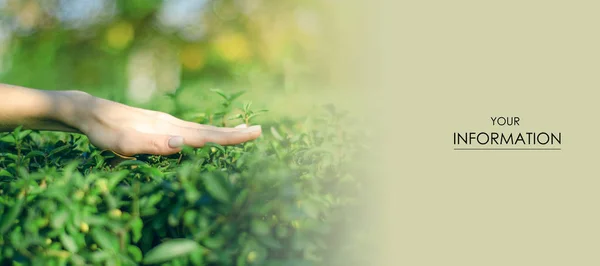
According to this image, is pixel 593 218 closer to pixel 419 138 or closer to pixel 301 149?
pixel 419 138

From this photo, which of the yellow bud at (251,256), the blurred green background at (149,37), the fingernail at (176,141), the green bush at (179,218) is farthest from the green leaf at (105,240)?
the blurred green background at (149,37)

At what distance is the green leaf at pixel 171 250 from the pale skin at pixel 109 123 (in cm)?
58

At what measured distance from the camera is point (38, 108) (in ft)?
7.09

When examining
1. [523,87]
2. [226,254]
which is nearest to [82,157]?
[226,254]

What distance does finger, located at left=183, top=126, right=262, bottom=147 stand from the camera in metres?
2.01

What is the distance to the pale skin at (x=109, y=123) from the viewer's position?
2.01 metres

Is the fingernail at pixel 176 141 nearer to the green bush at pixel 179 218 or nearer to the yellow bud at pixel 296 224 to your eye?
the green bush at pixel 179 218

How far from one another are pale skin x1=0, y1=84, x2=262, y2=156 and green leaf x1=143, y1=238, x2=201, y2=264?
58 centimetres

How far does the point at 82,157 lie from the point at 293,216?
98 centimetres

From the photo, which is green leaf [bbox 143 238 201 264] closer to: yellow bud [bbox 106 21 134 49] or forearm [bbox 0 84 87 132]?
forearm [bbox 0 84 87 132]

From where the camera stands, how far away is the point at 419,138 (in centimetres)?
164

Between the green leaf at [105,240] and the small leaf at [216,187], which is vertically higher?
the small leaf at [216,187]

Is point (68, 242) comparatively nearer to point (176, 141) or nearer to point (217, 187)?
point (217, 187)

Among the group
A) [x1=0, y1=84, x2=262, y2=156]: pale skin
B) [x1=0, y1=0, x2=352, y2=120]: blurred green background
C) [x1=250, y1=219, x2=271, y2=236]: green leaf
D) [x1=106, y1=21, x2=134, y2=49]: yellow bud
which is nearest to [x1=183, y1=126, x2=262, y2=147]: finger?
[x1=0, y1=84, x2=262, y2=156]: pale skin
